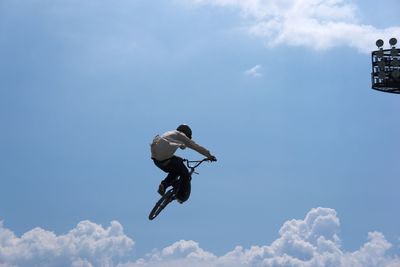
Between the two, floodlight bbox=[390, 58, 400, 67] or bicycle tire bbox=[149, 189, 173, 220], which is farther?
floodlight bbox=[390, 58, 400, 67]

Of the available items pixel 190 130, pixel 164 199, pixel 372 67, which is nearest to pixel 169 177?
pixel 164 199

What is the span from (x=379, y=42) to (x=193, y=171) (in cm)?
3317

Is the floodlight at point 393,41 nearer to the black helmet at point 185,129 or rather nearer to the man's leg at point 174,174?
the man's leg at point 174,174

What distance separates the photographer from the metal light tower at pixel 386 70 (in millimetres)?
44812

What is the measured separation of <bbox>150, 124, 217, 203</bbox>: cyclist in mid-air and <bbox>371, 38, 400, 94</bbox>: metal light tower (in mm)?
32417

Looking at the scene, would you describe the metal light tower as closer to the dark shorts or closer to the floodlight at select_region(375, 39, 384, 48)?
the floodlight at select_region(375, 39, 384, 48)

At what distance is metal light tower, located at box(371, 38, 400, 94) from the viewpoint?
44812mm

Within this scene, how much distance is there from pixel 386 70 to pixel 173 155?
3329cm

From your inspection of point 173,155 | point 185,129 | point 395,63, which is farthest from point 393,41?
point 185,129

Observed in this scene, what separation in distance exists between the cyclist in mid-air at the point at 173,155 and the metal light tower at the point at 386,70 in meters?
32.4

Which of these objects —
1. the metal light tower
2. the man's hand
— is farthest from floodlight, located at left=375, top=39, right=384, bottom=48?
the man's hand

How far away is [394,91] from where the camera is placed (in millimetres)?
45469

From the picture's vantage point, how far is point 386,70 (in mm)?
45156

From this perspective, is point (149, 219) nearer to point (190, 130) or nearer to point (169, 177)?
point (169, 177)
